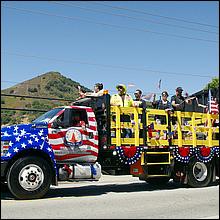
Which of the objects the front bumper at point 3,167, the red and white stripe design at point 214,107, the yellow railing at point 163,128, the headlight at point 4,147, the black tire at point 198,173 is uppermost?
the red and white stripe design at point 214,107

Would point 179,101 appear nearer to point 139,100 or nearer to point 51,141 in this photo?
point 139,100

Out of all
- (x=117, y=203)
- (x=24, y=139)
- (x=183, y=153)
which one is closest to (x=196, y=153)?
(x=183, y=153)

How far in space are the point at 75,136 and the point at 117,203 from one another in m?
2.11

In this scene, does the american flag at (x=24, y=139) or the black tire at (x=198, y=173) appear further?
the black tire at (x=198, y=173)

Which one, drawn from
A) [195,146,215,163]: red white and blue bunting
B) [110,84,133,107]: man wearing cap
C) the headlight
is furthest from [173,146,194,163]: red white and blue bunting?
the headlight

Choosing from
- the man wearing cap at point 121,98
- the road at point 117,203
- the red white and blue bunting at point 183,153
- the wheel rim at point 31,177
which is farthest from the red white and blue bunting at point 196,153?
the wheel rim at point 31,177

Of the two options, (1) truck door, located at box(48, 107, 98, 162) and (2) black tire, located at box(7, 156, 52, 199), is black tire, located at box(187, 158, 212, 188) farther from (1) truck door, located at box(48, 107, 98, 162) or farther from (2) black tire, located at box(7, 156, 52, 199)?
(2) black tire, located at box(7, 156, 52, 199)

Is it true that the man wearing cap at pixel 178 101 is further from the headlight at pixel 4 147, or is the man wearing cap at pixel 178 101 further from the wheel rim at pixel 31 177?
the headlight at pixel 4 147

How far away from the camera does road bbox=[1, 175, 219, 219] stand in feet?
24.4

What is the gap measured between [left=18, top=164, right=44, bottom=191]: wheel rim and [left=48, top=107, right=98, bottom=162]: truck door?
715 mm

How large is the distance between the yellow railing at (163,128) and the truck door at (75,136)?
2.06ft

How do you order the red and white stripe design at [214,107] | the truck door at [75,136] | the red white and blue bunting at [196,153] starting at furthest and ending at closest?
the red and white stripe design at [214,107]
the red white and blue bunting at [196,153]
the truck door at [75,136]

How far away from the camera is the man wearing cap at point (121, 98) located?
36.2ft

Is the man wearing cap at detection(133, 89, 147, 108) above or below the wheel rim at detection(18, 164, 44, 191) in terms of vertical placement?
above
